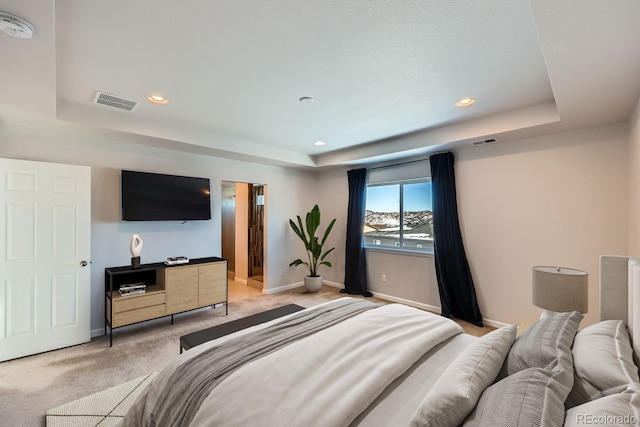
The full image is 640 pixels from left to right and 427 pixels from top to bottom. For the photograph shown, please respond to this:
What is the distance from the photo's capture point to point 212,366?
1368 mm

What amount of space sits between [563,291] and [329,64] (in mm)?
2262

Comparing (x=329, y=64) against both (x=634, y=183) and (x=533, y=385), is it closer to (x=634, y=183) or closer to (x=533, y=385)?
(x=533, y=385)

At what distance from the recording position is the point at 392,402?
120 cm

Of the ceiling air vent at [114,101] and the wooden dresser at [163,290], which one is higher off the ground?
the ceiling air vent at [114,101]

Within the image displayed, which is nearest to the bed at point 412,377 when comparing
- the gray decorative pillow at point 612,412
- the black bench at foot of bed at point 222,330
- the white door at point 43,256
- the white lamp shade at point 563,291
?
the gray decorative pillow at point 612,412

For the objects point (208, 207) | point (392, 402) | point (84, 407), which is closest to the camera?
point (392, 402)

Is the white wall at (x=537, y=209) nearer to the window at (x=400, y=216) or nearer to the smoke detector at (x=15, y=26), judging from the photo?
the window at (x=400, y=216)

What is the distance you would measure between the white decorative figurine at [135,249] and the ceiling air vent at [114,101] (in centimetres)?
150

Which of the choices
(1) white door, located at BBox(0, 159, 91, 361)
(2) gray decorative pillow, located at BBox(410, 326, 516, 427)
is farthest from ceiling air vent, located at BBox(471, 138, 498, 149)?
(1) white door, located at BBox(0, 159, 91, 361)

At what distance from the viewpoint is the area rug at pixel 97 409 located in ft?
6.27

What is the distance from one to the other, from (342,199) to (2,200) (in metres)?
4.50

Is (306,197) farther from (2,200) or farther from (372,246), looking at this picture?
(2,200)

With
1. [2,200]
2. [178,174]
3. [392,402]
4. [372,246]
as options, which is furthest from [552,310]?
[2,200]

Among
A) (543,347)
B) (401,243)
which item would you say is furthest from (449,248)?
(543,347)
